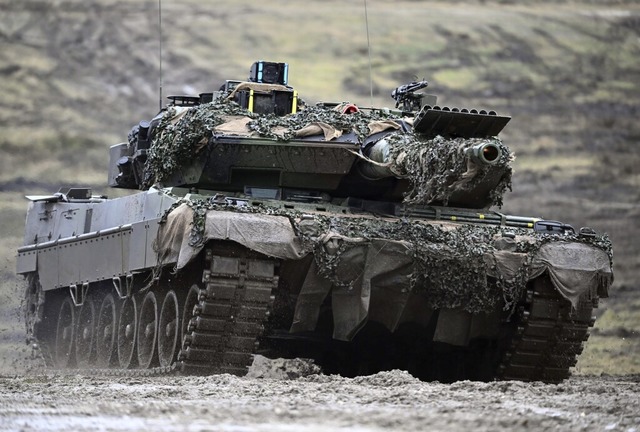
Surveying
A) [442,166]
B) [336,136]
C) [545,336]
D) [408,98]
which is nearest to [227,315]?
[336,136]

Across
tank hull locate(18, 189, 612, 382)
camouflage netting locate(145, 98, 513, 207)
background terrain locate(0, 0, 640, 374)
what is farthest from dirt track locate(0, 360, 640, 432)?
background terrain locate(0, 0, 640, 374)

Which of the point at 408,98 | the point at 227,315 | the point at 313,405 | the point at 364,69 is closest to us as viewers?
the point at 313,405

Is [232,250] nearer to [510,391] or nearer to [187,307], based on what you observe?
[187,307]

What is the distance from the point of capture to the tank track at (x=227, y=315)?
48.1 feet

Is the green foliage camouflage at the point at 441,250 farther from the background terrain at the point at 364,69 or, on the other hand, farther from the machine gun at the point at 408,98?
the background terrain at the point at 364,69

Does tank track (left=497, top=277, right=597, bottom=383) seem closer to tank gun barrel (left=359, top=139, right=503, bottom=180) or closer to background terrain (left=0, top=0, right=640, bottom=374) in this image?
tank gun barrel (left=359, top=139, right=503, bottom=180)

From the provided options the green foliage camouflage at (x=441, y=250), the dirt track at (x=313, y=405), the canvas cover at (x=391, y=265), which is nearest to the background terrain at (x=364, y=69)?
the canvas cover at (x=391, y=265)

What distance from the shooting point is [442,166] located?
46.3 feet

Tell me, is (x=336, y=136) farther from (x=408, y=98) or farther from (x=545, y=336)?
(x=545, y=336)

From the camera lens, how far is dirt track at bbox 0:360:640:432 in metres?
9.71

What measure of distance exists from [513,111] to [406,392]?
26716 mm

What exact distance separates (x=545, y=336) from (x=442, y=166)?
281 centimetres

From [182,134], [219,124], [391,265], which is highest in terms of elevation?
[219,124]

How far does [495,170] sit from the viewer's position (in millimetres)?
14633
